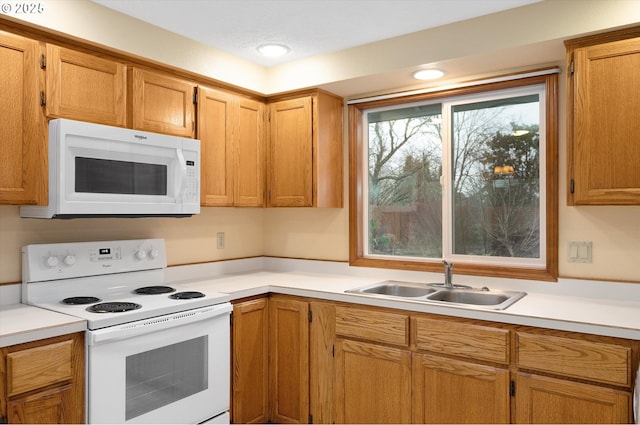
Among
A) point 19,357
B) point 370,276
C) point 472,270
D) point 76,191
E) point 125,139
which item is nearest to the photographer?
point 19,357

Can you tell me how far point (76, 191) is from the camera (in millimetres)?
2189

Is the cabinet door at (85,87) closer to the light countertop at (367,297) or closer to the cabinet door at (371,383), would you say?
the light countertop at (367,297)

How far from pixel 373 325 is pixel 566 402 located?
3.00ft

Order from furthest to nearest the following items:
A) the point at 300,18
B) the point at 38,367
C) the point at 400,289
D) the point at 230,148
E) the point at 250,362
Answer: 1. the point at 230,148
2. the point at 400,289
3. the point at 250,362
4. the point at 300,18
5. the point at 38,367

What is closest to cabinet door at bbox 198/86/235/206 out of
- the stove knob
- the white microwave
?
the white microwave

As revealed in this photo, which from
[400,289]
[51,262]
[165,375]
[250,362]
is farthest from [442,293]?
[51,262]

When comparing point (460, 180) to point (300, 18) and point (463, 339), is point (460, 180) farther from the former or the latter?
point (300, 18)

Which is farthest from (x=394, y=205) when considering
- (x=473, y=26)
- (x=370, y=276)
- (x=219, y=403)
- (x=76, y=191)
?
(x=76, y=191)

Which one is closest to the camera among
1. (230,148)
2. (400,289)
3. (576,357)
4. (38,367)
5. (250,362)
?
(38,367)

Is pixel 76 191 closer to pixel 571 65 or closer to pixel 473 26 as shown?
pixel 473 26

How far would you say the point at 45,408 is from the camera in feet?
5.93

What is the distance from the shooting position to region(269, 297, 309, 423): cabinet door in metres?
2.70

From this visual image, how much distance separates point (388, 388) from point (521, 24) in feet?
6.34

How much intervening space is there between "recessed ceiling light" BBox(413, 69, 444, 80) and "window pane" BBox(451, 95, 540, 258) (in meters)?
0.27
